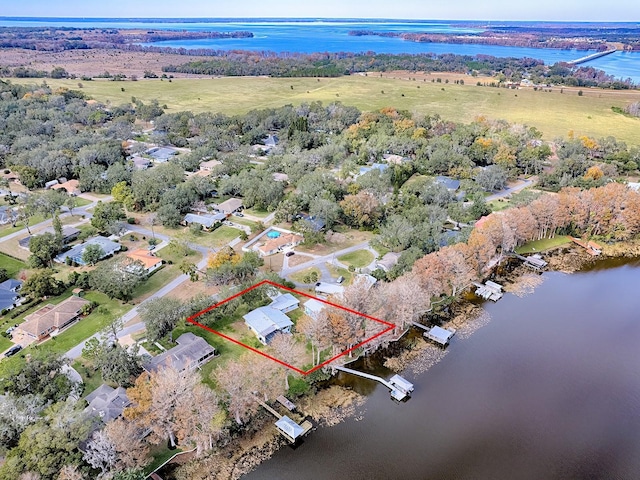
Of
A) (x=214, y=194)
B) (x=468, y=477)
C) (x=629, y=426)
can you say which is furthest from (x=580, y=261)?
(x=214, y=194)

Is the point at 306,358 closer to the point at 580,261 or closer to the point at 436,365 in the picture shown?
the point at 436,365

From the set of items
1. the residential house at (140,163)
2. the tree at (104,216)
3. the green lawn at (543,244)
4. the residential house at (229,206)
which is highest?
the residential house at (140,163)

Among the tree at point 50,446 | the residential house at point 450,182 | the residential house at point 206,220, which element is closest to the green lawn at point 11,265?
the residential house at point 206,220

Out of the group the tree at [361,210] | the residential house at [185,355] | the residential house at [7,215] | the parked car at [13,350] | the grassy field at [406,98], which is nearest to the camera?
the residential house at [185,355]

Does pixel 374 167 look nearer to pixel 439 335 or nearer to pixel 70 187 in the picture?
pixel 439 335

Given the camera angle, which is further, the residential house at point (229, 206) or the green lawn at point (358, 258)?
the residential house at point (229, 206)

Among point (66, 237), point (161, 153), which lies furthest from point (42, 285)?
point (161, 153)

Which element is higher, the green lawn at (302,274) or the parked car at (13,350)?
the green lawn at (302,274)

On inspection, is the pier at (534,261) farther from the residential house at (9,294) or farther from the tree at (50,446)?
the residential house at (9,294)
